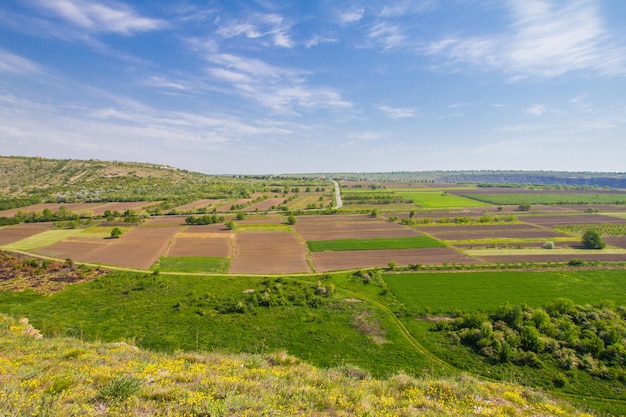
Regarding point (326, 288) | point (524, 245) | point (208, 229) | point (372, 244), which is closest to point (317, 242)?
point (372, 244)

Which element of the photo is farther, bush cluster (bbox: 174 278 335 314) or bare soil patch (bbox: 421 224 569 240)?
bare soil patch (bbox: 421 224 569 240)

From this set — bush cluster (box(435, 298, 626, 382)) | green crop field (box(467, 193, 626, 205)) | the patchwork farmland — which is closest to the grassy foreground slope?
bush cluster (box(435, 298, 626, 382))

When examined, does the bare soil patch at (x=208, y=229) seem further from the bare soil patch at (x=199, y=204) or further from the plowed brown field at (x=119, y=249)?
the bare soil patch at (x=199, y=204)

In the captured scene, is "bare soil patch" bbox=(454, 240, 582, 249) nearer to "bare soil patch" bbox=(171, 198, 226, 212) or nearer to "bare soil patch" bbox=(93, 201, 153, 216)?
"bare soil patch" bbox=(171, 198, 226, 212)

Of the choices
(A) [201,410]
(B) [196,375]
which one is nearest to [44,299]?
(B) [196,375]

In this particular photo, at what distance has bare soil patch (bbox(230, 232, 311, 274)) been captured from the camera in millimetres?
54969

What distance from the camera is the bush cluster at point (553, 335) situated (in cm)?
2844

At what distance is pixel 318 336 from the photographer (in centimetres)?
3334

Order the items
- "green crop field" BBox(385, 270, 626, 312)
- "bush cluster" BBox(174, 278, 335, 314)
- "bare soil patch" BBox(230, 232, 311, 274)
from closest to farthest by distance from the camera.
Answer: "bush cluster" BBox(174, 278, 335, 314) < "green crop field" BBox(385, 270, 626, 312) < "bare soil patch" BBox(230, 232, 311, 274)

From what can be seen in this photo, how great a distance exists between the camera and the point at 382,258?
200ft

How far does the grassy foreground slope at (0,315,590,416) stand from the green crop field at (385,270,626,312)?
77.3 ft

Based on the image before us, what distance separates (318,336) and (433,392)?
62.1 feet

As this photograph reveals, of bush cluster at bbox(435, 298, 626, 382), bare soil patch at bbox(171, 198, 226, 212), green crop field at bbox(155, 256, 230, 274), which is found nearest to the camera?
bush cluster at bbox(435, 298, 626, 382)

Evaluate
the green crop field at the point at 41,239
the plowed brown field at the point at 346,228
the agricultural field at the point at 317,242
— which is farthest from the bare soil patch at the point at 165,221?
the plowed brown field at the point at 346,228
